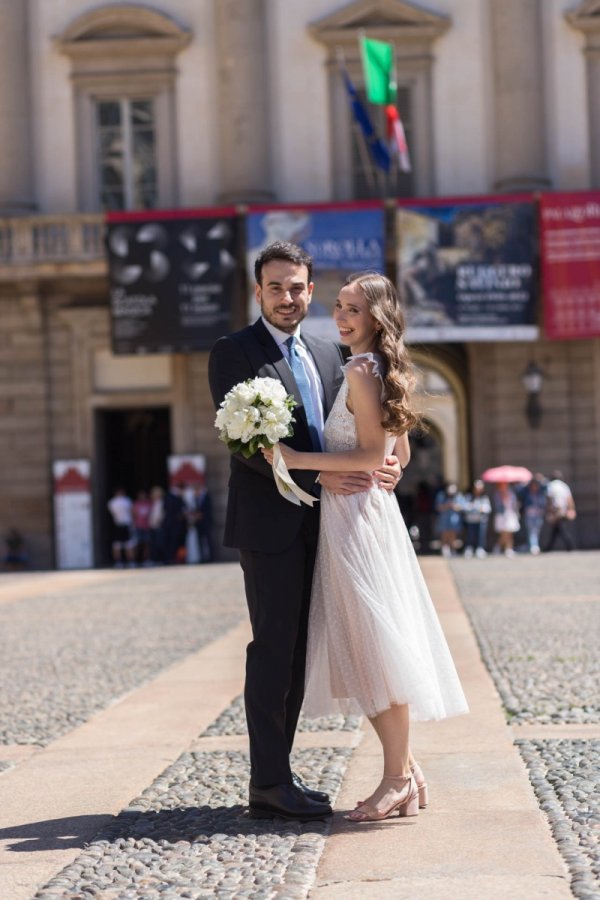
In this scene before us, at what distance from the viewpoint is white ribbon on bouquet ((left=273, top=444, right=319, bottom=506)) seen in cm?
519

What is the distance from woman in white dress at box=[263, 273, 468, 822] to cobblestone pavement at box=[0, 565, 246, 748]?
2.59m

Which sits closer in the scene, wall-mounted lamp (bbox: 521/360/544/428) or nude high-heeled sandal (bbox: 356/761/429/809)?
nude high-heeled sandal (bbox: 356/761/429/809)

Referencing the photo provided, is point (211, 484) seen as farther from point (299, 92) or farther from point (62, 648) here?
point (62, 648)

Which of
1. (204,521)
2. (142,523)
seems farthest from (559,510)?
(142,523)

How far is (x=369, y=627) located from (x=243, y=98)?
81.7ft

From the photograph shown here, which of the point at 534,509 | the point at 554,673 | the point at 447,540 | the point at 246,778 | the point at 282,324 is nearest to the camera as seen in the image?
the point at 282,324

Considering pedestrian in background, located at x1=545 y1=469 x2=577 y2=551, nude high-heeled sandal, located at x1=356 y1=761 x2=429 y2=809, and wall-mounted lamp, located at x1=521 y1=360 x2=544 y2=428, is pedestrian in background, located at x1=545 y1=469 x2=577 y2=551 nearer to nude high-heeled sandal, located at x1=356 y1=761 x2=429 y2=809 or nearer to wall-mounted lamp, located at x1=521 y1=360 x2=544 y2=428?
wall-mounted lamp, located at x1=521 y1=360 x2=544 y2=428

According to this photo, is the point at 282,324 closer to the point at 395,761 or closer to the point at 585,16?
the point at 395,761

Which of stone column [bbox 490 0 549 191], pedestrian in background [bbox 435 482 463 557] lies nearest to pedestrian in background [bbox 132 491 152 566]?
pedestrian in background [bbox 435 482 463 557]

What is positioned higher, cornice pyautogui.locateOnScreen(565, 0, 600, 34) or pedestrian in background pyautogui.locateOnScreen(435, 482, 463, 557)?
cornice pyautogui.locateOnScreen(565, 0, 600, 34)

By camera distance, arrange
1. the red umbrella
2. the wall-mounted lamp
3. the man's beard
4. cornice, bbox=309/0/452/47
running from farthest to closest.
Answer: cornice, bbox=309/0/452/47, the wall-mounted lamp, the red umbrella, the man's beard

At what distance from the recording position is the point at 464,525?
90.7ft

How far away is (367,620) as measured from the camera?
525 centimetres

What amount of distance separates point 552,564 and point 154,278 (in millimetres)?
9079
